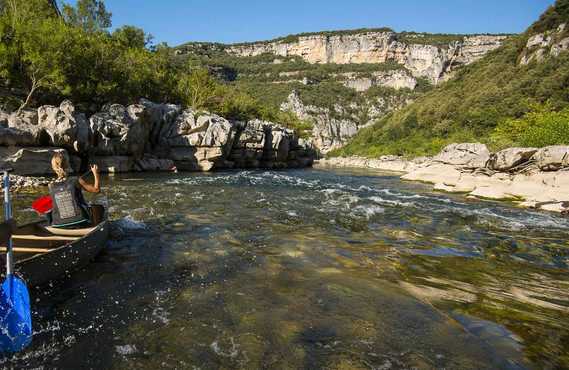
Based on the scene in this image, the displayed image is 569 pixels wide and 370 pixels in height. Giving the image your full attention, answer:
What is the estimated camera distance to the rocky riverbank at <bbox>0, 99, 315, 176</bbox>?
21.1m

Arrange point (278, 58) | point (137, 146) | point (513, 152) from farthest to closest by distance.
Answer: point (278, 58) < point (137, 146) < point (513, 152)

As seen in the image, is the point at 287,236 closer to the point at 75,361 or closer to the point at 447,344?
the point at 447,344

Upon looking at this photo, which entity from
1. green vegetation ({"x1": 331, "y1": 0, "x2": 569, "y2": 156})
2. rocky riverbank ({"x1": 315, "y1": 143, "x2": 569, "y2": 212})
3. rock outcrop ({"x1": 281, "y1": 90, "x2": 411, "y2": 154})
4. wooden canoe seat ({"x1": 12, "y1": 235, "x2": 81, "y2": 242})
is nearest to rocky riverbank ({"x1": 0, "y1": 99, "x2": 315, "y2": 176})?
wooden canoe seat ({"x1": 12, "y1": 235, "x2": 81, "y2": 242})

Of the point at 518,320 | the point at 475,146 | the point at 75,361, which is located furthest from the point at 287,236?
the point at 475,146

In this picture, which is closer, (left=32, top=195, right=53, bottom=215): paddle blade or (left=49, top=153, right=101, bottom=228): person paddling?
(left=49, top=153, right=101, bottom=228): person paddling

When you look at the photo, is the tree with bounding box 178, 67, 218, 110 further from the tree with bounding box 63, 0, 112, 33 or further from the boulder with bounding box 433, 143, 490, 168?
the boulder with bounding box 433, 143, 490, 168

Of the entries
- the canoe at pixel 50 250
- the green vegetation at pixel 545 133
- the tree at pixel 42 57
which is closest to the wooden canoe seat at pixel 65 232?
the canoe at pixel 50 250

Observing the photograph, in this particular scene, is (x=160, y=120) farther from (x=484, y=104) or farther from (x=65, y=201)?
(x=484, y=104)

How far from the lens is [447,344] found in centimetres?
418

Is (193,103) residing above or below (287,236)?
above

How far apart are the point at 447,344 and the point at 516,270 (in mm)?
4414

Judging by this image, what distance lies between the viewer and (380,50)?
181 meters

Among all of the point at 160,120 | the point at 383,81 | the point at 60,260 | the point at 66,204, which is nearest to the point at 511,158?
the point at 66,204

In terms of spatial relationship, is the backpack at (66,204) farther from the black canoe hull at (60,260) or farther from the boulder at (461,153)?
the boulder at (461,153)
